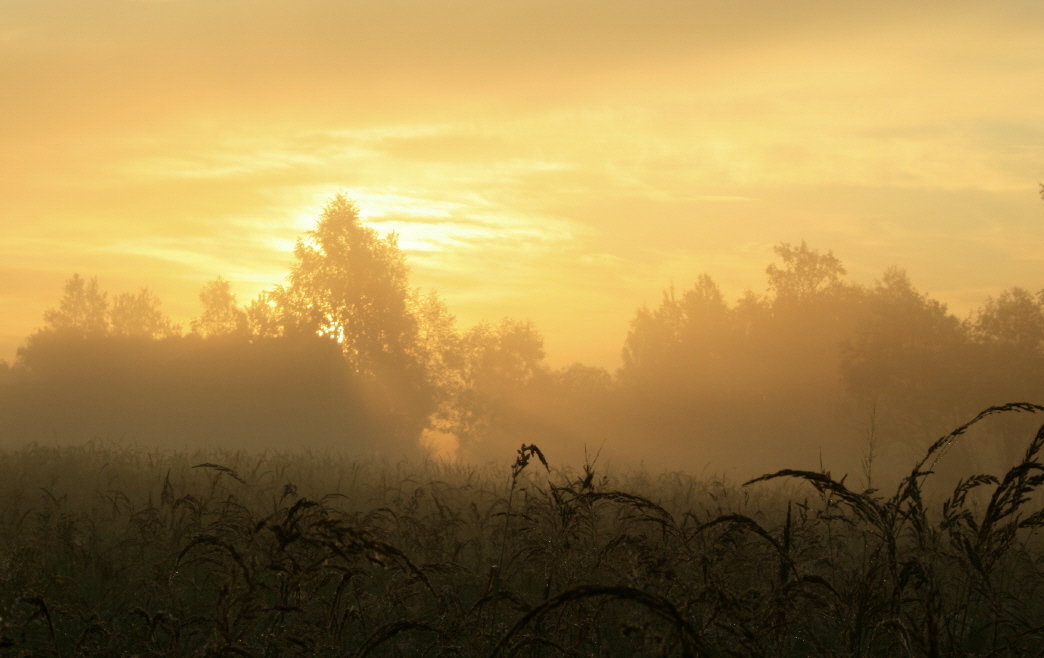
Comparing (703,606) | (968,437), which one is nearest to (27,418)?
(703,606)

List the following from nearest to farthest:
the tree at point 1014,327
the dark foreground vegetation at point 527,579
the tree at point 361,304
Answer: the dark foreground vegetation at point 527,579, the tree at point 1014,327, the tree at point 361,304

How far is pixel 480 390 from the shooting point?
266 feet

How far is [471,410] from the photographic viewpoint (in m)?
72.2

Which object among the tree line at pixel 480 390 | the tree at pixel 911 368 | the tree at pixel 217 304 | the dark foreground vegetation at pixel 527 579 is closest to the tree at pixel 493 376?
the tree line at pixel 480 390

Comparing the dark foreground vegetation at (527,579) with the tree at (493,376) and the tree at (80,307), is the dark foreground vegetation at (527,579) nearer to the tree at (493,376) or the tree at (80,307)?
the tree at (493,376)

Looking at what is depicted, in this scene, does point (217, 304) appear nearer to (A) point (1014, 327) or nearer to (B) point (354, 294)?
(B) point (354, 294)

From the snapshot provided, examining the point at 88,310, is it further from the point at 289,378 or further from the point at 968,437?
the point at 968,437

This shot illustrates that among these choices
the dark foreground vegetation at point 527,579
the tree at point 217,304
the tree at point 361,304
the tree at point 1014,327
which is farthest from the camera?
the tree at point 217,304

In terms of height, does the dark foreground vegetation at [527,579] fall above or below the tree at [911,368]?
below

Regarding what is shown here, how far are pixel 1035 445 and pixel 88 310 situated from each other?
90.1 metres

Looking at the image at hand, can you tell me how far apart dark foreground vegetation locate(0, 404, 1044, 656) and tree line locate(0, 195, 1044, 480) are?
87.9 feet

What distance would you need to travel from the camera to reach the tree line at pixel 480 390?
35.8 m

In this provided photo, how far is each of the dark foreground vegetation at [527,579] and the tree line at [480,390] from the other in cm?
2679

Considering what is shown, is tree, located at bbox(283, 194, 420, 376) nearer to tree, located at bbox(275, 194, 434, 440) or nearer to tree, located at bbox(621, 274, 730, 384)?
tree, located at bbox(275, 194, 434, 440)
